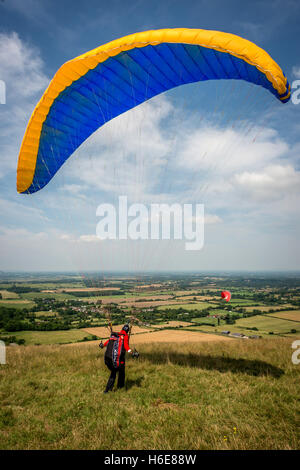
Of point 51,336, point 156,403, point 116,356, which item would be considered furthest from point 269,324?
point 116,356

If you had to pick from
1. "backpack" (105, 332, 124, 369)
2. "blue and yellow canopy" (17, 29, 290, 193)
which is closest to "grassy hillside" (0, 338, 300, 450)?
"backpack" (105, 332, 124, 369)

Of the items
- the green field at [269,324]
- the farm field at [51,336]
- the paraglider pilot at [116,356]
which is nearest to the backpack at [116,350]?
the paraglider pilot at [116,356]

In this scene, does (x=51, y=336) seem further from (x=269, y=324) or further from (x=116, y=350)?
(x=269, y=324)

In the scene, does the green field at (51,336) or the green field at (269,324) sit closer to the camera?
the green field at (51,336)

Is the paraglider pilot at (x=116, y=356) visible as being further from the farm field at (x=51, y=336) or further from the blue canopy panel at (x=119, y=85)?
the farm field at (x=51, y=336)

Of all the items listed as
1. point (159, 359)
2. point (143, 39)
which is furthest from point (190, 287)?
point (143, 39)
